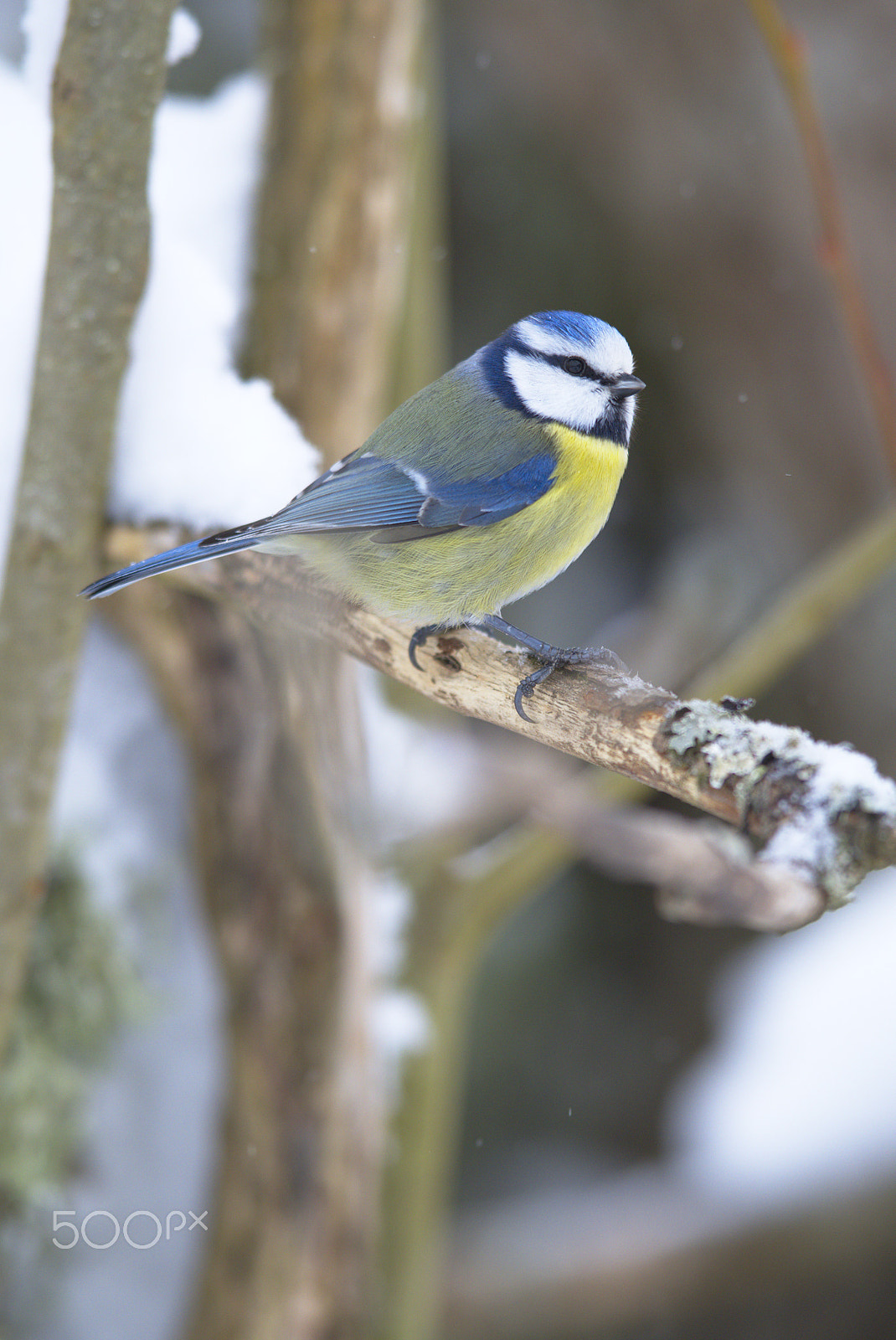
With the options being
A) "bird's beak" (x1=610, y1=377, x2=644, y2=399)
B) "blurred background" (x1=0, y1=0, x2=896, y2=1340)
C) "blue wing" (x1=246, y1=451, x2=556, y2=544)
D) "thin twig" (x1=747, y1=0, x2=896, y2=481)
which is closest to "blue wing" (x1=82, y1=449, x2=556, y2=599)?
"blue wing" (x1=246, y1=451, x2=556, y2=544)

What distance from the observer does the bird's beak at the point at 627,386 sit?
0.73 metres

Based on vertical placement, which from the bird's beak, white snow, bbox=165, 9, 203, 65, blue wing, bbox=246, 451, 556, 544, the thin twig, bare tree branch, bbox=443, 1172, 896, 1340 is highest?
white snow, bbox=165, 9, 203, 65

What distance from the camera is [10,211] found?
33.2 inches

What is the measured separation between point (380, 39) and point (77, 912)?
3.51ft

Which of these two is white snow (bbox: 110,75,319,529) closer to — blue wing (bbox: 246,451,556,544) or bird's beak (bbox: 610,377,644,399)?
blue wing (bbox: 246,451,556,544)

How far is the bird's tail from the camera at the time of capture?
704 mm

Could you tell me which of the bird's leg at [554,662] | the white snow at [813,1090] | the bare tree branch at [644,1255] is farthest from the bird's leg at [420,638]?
the bare tree branch at [644,1255]

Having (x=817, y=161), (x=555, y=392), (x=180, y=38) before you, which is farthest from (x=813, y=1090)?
(x=180, y=38)

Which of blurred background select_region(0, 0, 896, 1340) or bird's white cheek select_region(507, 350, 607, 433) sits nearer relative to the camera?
bird's white cheek select_region(507, 350, 607, 433)

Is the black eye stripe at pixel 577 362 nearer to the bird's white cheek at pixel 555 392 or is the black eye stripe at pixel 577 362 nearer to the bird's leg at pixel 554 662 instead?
the bird's white cheek at pixel 555 392

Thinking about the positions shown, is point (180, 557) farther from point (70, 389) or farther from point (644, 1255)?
point (644, 1255)

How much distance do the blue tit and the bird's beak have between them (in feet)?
0.06

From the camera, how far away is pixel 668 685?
4.95 ft

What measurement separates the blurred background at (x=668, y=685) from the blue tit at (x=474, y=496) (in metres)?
0.65
